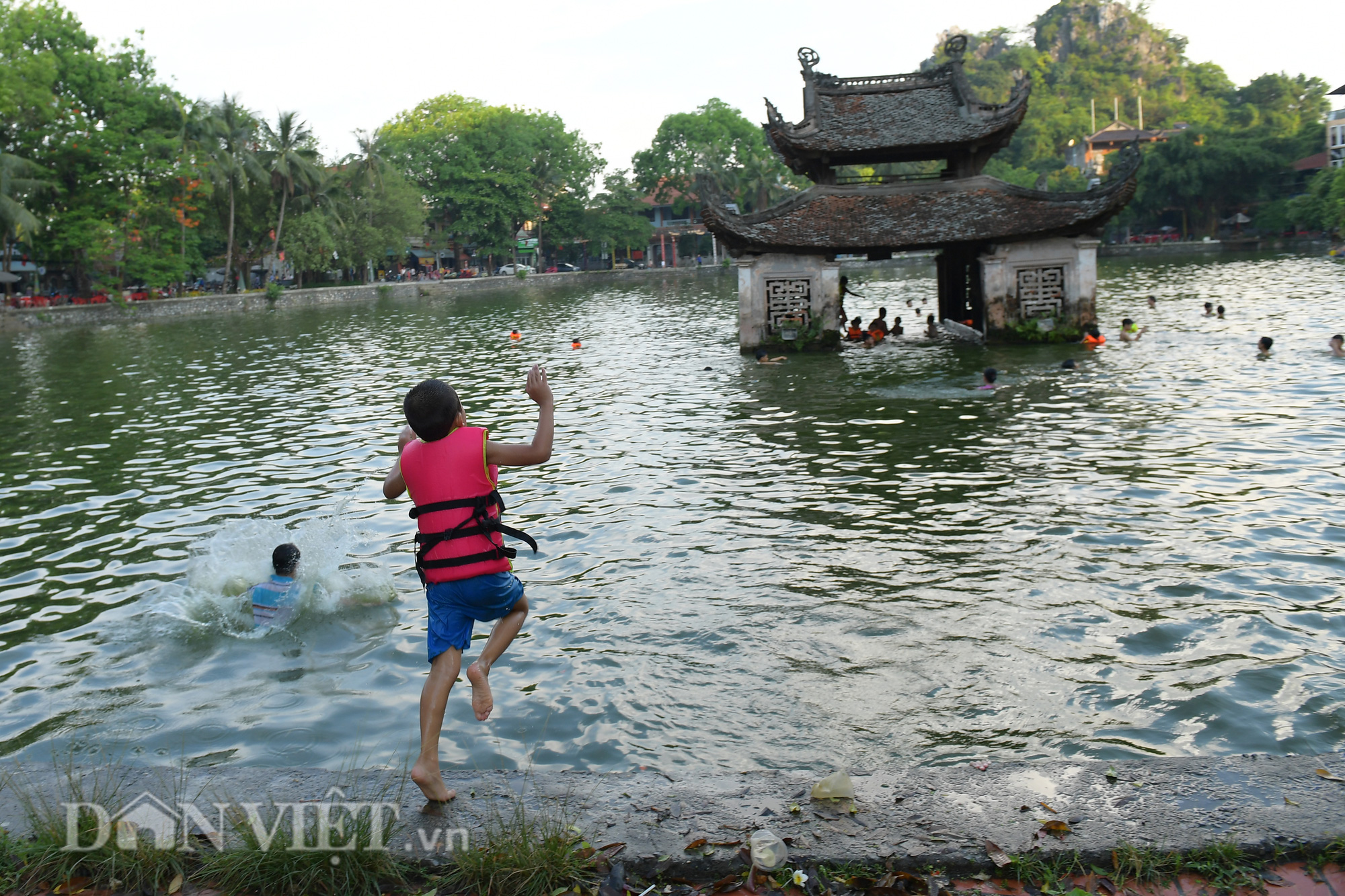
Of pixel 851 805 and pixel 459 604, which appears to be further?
pixel 459 604

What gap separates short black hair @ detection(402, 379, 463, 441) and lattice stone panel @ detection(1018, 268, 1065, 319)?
22051mm

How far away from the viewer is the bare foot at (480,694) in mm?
4598

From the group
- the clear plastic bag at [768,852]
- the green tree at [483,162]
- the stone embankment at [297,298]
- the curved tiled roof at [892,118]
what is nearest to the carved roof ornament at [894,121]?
the curved tiled roof at [892,118]

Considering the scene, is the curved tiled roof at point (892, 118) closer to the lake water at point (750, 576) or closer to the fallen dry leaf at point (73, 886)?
the lake water at point (750, 576)

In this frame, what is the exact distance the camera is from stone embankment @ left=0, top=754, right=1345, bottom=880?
3854mm

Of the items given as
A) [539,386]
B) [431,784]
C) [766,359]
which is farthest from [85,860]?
[766,359]

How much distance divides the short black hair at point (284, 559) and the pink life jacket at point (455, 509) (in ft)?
11.9

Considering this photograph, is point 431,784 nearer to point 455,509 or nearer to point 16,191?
point 455,509

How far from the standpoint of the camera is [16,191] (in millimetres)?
46750

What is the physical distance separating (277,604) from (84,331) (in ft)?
142

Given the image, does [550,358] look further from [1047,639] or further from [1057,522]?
[1047,639]

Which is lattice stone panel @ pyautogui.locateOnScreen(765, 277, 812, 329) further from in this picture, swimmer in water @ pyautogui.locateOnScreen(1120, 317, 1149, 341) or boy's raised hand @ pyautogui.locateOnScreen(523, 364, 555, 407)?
boy's raised hand @ pyautogui.locateOnScreen(523, 364, 555, 407)

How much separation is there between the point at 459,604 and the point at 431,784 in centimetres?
86

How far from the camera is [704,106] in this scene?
83.6m
